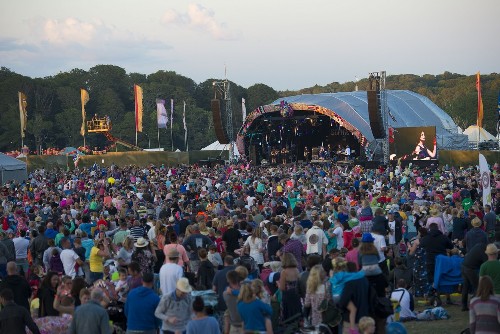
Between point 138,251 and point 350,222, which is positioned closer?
point 138,251

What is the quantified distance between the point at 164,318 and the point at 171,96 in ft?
276

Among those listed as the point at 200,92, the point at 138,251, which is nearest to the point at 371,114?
the point at 138,251

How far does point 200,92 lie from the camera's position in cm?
10300

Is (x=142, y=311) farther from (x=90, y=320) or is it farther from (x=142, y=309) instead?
(x=90, y=320)

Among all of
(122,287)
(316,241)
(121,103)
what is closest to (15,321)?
(122,287)

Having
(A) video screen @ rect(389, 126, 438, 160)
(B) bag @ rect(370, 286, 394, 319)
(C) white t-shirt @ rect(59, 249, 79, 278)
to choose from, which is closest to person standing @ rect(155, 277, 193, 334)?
(B) bag @ rect(370, 286, 394, 319)

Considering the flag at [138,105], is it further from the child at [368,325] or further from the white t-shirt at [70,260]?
the child at [368,325]

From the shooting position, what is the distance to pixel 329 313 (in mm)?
9039

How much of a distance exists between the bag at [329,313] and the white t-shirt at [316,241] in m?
4.28

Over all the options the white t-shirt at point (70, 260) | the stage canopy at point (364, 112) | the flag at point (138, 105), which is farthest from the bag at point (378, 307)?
the flag at point (138, 105)

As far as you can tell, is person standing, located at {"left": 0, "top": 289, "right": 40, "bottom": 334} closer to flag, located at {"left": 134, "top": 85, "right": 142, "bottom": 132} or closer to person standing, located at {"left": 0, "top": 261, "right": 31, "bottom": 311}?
person standing, located at {"left": 0, "top": 261, "right": 31, "bottom": 311}

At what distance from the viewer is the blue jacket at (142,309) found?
8992 mm

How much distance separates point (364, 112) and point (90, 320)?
41047 mm

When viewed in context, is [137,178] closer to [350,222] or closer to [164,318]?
[350,222]
